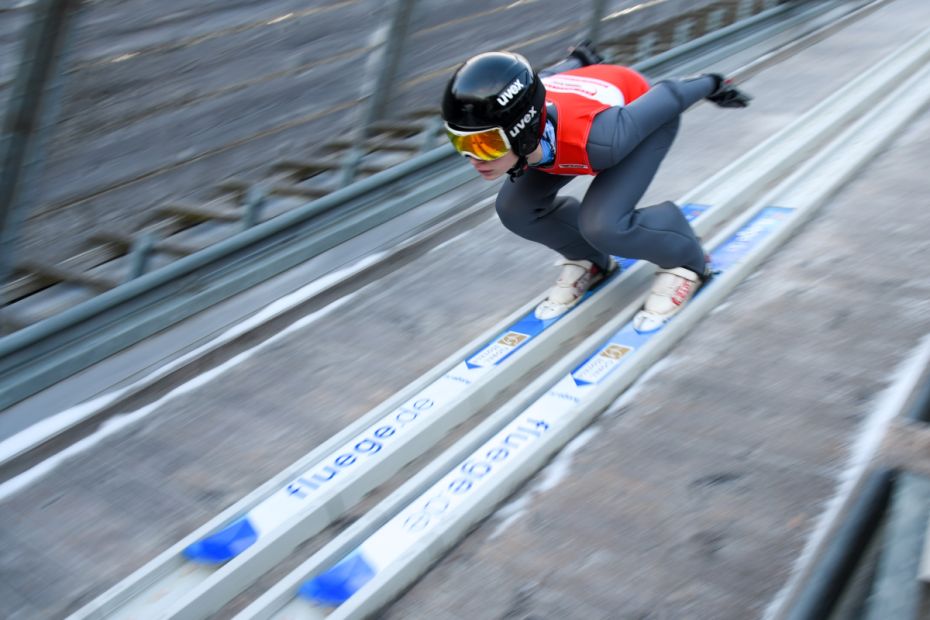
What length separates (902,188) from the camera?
4.70 m

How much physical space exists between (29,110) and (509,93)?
2.31 m

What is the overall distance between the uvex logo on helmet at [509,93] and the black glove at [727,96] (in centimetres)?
106

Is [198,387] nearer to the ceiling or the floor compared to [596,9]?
nearer to the floor

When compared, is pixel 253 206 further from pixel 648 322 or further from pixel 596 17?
pixel 596 17

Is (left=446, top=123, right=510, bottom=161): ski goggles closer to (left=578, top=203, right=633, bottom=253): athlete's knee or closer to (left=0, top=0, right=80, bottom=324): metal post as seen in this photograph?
(left=578, top=203, right=633, bottom=253): athlete's knee


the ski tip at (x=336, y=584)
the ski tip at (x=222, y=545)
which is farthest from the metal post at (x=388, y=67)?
the ski tip at (x=336, y=584)

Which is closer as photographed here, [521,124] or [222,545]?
[222,545]

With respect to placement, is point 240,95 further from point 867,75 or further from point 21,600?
point 867,75

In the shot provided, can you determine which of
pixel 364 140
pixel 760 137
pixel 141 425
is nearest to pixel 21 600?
pixel 141 425

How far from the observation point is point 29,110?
13.2 ft

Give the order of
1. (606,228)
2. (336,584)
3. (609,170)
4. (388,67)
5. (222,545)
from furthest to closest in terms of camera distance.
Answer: (388,67) < (609,170) < (606,228) < (222,545) < (336,584)

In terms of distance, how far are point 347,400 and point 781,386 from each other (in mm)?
1709

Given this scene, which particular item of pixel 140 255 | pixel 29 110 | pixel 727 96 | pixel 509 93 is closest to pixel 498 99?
pixel 509 93

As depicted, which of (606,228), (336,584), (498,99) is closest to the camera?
(336,584)
